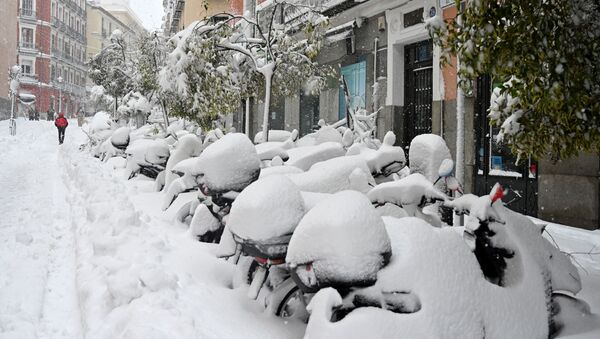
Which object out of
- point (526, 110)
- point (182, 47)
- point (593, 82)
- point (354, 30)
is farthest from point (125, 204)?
point (354, 30)

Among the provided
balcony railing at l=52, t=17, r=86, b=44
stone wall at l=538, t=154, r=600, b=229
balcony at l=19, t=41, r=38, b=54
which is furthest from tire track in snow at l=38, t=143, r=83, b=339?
balcony railing at l=52, t=17, r=86, b=44

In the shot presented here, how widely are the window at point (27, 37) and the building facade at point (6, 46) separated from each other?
11.3 meters

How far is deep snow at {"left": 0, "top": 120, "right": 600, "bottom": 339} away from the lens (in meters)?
3.34

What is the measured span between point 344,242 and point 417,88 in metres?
10.6

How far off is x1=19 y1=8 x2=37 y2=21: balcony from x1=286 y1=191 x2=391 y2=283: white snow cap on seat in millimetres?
64893

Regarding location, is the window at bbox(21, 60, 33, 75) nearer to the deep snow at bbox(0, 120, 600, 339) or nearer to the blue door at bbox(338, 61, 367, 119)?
the blue door at bbox(338, 61, 367, 119)

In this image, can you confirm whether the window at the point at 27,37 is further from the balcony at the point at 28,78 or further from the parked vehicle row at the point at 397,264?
the parked vehicle row at the point at 397,264

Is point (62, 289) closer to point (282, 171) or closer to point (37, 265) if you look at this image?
point (37, 265)

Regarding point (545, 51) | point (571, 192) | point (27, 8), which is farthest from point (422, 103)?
point (27, 8)

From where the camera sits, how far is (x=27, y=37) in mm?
59094

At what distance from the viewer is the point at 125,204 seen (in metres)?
7.42

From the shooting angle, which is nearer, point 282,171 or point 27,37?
point 282,171

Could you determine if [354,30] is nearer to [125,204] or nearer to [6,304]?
[125,204]

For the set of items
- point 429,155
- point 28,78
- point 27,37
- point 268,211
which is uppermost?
point 27,37
